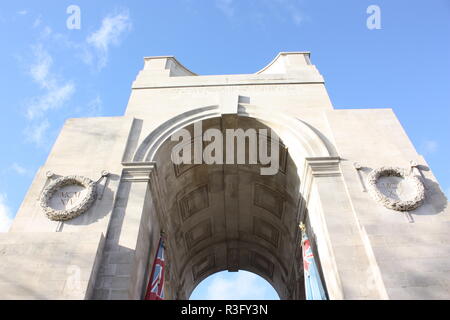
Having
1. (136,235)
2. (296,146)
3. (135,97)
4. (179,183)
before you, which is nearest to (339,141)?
(296,146)

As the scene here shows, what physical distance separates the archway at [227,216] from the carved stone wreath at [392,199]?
2006 millimetres

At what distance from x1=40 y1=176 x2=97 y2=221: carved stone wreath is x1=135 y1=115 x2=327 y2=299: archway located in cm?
→ 193

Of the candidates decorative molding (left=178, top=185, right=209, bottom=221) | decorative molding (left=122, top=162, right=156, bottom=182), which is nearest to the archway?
decorative molding (left=178, top=185, right=209, bottom=221)

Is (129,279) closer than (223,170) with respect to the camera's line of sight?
Yes

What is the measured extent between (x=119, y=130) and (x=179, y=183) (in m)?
3.13

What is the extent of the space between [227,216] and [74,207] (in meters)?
8.26

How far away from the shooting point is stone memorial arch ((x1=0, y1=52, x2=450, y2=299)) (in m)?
8.66

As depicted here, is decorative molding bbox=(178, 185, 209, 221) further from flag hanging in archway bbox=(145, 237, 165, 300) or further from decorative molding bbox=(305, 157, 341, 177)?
decorative molding bbox=(305, 157, 341, 177)

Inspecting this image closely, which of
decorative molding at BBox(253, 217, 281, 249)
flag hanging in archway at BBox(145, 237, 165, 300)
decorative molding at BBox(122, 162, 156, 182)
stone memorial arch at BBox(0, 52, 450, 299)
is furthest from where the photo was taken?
decorative molding at BBox(253, 217, 281, 249)

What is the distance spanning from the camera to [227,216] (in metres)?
17.0

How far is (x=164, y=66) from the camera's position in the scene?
1681 centimetres

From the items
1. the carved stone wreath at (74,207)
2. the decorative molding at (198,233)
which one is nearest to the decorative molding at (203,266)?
the decorative molding at (198,233)
